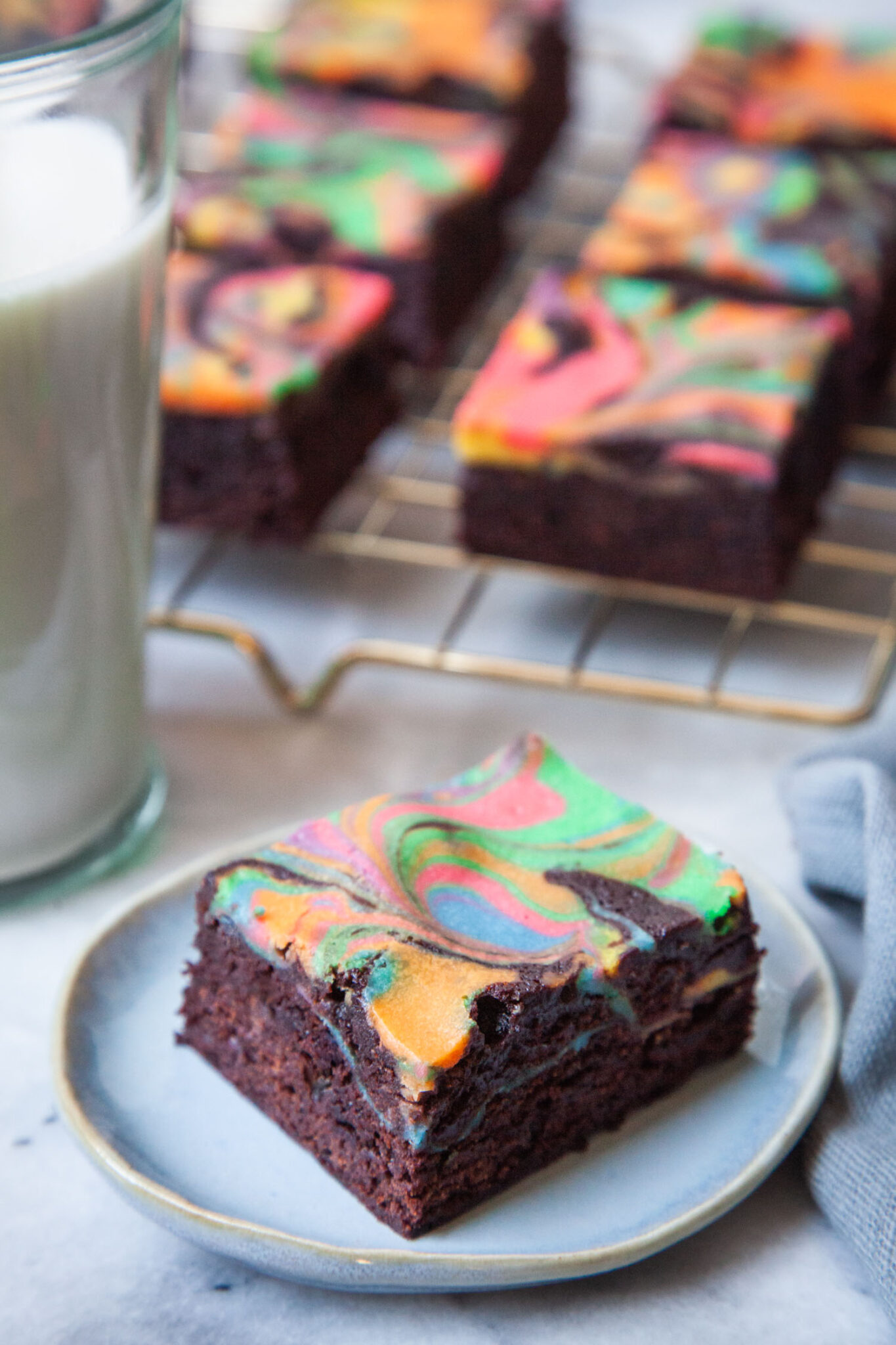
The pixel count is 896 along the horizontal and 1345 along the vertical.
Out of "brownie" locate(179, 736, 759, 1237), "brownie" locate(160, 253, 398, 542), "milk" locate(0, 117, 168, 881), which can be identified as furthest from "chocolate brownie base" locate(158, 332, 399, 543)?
"brownie" locate(179, 736, 759, 1237)

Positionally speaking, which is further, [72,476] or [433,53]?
[433,53]

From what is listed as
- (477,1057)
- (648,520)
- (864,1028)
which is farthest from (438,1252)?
(648,520)

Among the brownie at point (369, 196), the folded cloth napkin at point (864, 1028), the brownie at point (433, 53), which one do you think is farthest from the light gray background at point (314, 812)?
the brownie at point (433, 53)

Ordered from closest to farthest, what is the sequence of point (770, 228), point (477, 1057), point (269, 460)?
point (477, 1057) → point (269, 460) → point (770, 228)

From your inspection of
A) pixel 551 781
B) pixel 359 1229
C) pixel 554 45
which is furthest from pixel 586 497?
pixel 554 45

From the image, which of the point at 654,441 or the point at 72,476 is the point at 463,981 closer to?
the point at 72,476

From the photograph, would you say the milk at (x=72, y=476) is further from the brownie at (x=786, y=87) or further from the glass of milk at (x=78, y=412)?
the brownie at (x=786, y=87)
